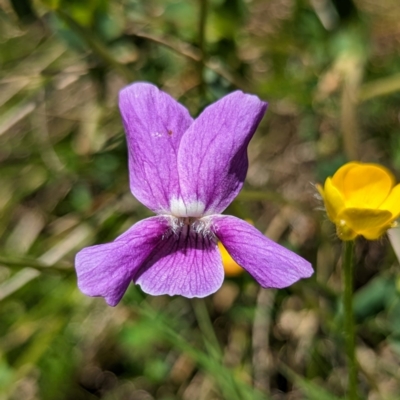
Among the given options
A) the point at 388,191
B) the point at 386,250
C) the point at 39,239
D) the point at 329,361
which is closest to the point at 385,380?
the point at 329,361

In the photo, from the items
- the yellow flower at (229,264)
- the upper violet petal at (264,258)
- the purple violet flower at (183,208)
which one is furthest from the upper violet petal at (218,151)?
the yellow flower at (229,264)

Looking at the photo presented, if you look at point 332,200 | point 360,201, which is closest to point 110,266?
point 332,200

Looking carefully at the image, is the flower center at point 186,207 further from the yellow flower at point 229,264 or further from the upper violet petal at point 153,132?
the yellow flower at point 229,264

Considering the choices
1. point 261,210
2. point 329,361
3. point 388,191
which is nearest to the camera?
point 388,191

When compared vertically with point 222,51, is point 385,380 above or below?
below

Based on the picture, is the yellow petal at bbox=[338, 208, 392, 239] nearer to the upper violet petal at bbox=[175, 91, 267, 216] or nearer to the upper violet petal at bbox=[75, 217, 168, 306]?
the upper violet petal at bbox=[175, 91, 267, 216]

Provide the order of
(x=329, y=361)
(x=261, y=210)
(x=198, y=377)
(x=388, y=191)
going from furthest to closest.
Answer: (x=261, y=210)
(x=198, y=377)
(x=329, y=361)
(x=388, y=191)

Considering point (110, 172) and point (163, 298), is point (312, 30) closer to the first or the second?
point (110, 172)
